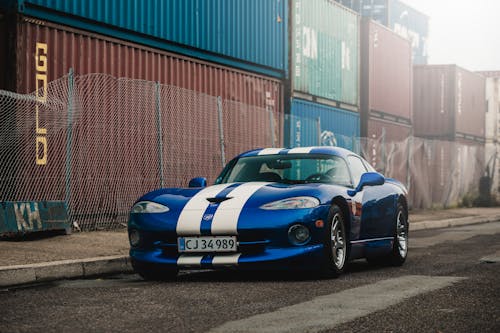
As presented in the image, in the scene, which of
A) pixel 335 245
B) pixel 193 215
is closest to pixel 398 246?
pixel 335 245

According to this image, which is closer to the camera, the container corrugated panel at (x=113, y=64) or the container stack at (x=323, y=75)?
the container corrugated panel at (x=113, y=64)

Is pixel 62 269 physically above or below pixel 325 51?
below

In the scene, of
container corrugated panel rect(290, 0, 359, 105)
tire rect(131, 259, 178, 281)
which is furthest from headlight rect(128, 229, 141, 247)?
container corrugated panel rect(290, 0, 359, 105)

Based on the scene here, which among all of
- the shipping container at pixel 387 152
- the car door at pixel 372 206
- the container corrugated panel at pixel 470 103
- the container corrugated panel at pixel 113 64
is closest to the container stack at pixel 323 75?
the shipping container at pixel 387 152

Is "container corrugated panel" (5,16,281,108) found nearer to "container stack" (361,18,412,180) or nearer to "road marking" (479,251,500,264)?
"container stack" (361,18,412,180)

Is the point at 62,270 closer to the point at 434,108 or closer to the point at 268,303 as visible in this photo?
the point at 268,303

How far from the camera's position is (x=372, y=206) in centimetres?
880

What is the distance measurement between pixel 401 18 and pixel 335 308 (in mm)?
73662

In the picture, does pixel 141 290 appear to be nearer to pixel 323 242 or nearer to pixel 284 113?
pixel 323 242

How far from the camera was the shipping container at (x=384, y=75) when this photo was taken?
2602 centimetres

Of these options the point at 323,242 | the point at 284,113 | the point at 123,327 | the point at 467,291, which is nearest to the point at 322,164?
the point at 323,242

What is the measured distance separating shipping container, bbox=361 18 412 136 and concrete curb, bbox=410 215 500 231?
→ 443 cm

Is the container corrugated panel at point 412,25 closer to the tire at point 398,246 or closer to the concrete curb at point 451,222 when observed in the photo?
the concrete curb at point 451,222

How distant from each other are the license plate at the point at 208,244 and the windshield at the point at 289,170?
4.11ft
